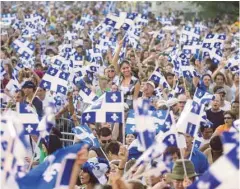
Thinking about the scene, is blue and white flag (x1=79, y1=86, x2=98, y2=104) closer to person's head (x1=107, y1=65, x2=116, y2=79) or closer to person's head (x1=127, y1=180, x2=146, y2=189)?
person's head (x1=107, y1=65, x2=116, y2=79)

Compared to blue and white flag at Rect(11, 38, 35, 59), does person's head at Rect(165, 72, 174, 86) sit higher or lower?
lower

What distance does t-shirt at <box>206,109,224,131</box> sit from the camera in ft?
37.1

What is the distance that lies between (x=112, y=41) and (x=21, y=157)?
1377 cm

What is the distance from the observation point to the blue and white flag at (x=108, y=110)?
9828 millimetres

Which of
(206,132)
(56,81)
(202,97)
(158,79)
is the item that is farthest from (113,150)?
(158,79)

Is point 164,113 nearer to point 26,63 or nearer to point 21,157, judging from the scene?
point 21,157

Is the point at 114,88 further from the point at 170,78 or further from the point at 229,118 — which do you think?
the point at 170,78

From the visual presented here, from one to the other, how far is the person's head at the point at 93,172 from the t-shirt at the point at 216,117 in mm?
2925

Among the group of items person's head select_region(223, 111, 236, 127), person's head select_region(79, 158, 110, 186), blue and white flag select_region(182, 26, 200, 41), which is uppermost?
blue and white flag select_region(182, 26, 200, 41)

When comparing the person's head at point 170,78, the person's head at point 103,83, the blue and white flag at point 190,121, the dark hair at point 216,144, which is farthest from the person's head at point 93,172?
the person's head at point 170,78

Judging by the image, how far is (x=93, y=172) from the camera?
8.16 meters

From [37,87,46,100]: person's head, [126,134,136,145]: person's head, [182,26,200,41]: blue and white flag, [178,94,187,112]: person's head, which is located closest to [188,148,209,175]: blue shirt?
[126,134,136,145]: person's head

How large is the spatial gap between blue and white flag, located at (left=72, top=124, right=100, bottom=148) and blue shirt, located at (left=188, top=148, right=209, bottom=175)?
1511 millimetres

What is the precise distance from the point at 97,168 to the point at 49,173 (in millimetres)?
1234
